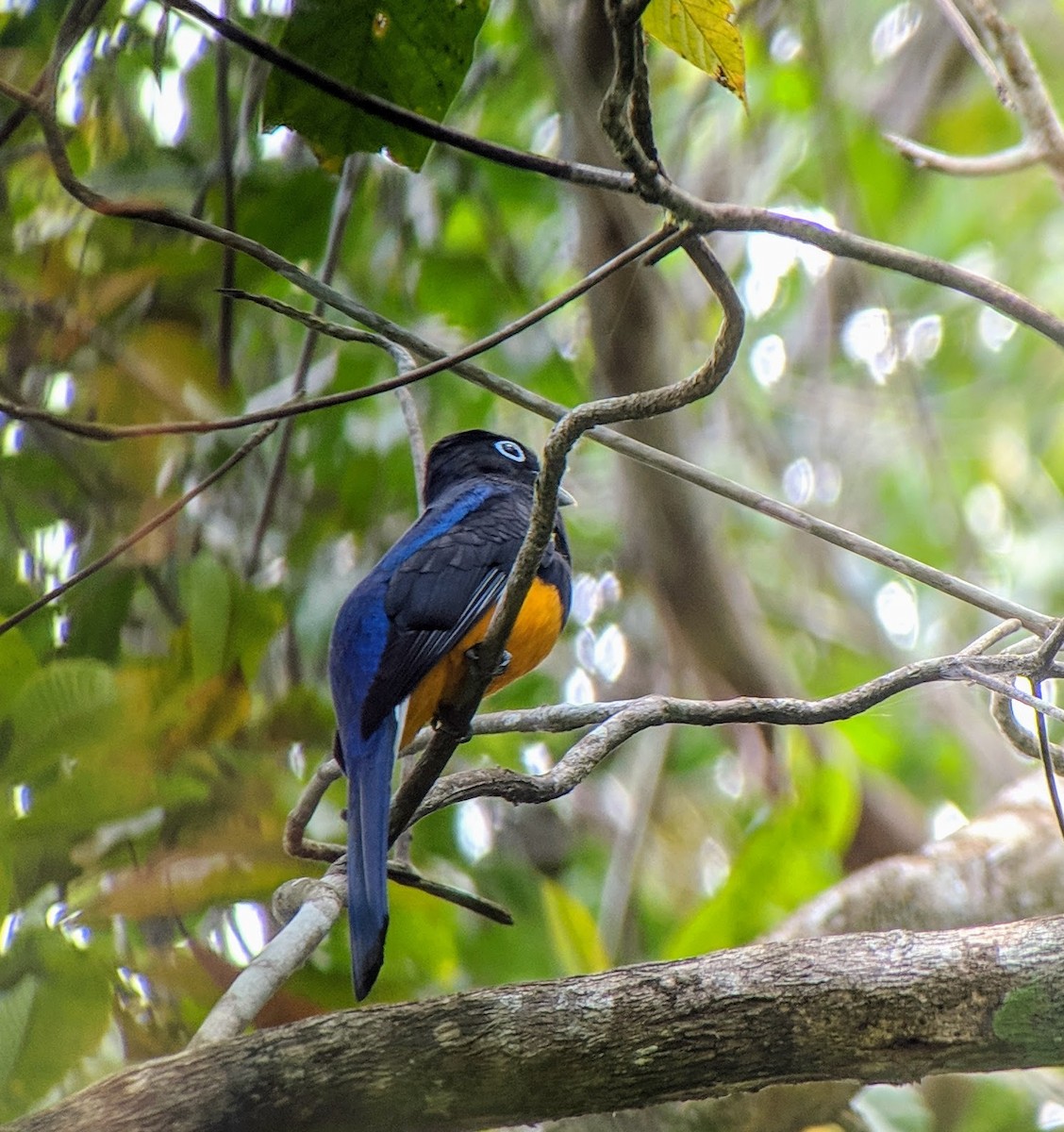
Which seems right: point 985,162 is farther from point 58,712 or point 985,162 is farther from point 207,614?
point 58,712

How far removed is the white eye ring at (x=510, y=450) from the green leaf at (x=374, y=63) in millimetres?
1387

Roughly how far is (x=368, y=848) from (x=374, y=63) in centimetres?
136

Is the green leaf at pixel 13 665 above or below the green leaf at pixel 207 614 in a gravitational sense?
below

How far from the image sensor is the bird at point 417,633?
2.39 meters

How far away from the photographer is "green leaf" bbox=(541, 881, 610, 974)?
4105mm

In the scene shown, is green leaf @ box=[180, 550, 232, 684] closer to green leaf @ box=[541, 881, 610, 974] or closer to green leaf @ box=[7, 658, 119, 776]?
green leaf @ box=[7, 658, 119, 776]

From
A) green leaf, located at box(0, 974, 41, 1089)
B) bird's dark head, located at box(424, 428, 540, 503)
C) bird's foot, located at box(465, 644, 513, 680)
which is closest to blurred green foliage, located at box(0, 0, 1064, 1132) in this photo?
green leaf, located at box(0, 974, 41, 1089)

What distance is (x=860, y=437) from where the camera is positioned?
7523mm

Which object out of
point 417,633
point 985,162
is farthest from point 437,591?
point 985,162

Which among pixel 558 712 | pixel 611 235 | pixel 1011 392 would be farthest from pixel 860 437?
pixel 558 712

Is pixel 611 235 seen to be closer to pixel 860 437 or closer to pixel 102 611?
pixel 102 611

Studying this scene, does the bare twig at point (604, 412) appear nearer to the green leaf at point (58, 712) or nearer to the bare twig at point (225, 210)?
the green leaf at point (58, 712)

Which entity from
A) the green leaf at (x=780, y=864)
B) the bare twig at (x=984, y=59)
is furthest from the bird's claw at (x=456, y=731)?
the green leaf at (x=780, y=864)

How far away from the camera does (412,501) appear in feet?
15.1
